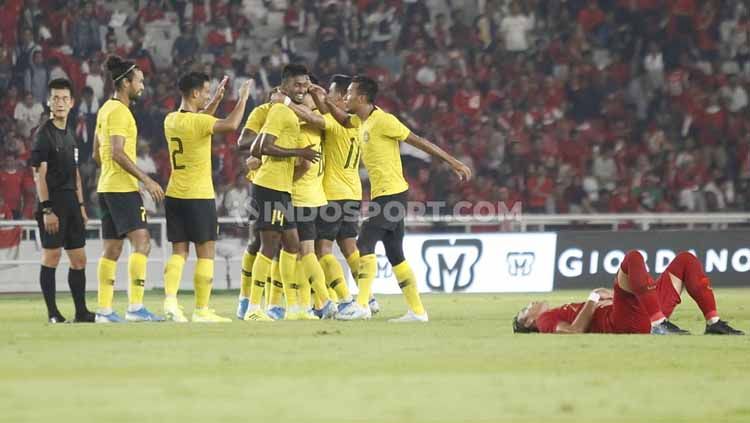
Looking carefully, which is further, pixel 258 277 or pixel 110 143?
pixel 258 277

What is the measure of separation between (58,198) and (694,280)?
18.7 feet

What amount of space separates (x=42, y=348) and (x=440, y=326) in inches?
143

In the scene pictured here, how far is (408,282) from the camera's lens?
12.7 metres

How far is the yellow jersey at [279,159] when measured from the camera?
1297cm

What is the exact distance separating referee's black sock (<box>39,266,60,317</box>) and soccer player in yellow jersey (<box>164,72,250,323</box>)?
1.13m

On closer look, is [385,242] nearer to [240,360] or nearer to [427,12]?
[240,360]

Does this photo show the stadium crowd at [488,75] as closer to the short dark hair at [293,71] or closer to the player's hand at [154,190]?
the short dark hair at [293,71]

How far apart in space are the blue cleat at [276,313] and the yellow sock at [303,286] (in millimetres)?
207

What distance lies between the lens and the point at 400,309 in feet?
52.6

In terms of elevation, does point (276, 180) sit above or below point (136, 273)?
above

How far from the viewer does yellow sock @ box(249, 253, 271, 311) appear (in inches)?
517

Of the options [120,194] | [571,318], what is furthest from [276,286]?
[571,318]

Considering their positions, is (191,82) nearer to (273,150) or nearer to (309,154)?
(273,150)

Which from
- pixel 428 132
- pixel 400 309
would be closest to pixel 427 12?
pixel 428 132
